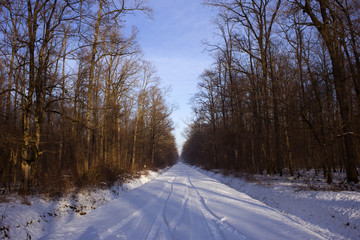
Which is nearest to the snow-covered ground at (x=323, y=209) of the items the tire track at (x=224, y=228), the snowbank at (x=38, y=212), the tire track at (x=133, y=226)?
the tire track at (x=224, y=228)

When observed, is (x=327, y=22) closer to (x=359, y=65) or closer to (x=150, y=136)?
(x=359, y=65)

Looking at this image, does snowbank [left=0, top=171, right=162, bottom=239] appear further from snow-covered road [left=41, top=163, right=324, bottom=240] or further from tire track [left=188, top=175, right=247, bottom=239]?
tire track [left=188, top=175, right=247, bottom=239]

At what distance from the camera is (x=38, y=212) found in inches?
268

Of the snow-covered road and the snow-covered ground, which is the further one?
the snow-covered ground

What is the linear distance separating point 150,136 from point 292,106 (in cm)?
2707

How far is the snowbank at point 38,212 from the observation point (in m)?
5.61

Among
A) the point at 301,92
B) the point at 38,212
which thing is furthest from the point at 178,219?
the point at 301,92

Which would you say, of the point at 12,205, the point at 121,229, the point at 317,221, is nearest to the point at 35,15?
the point at 12,205

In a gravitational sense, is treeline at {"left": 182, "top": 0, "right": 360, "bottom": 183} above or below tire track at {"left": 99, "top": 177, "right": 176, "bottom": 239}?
above

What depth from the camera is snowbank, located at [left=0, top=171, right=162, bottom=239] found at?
561cm

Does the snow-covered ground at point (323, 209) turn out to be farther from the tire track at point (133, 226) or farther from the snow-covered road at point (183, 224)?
the tire track at point (133, 226)

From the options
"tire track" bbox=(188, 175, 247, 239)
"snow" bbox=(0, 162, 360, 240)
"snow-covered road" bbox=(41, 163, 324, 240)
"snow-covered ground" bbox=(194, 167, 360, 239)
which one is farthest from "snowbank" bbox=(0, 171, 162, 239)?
"snow-covered ground" bbox=(194, 167, 360, 239)

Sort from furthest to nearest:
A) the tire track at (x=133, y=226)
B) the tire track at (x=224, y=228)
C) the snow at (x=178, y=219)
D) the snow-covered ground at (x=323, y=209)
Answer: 1. the snow-covered ground at (x=323, y=209)
2. the snow at (x=178, y=219)
3. the tire track at (x=133, y=226)
4. the tire track at (x=224, y=228)

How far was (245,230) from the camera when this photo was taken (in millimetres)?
5789
